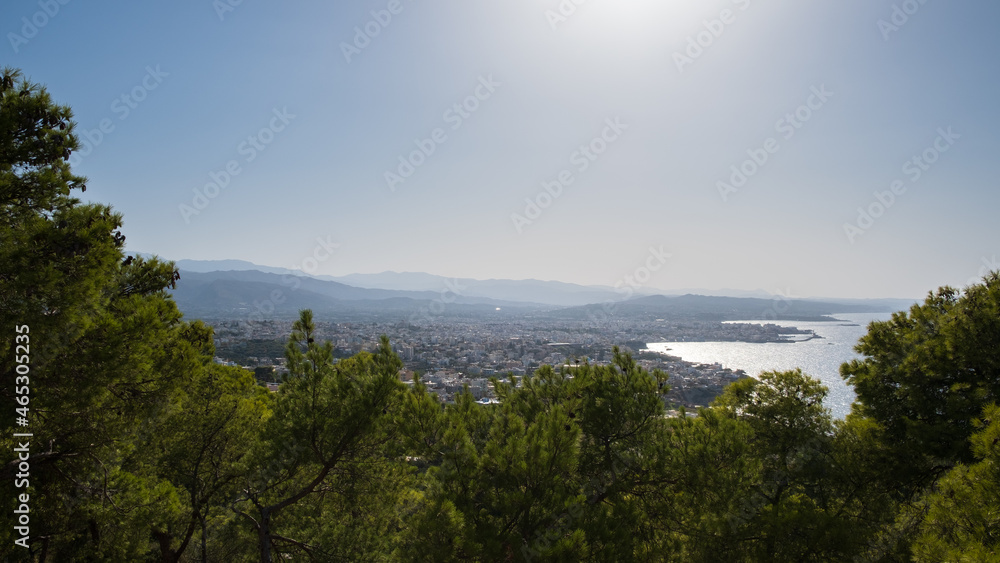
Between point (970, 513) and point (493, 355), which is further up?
A: point (970, 513)

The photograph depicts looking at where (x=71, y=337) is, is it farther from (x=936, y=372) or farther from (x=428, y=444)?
(x=936, y=372)

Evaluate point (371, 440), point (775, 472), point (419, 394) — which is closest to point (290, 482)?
point (371, 440)

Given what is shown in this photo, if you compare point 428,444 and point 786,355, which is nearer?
point 428,444

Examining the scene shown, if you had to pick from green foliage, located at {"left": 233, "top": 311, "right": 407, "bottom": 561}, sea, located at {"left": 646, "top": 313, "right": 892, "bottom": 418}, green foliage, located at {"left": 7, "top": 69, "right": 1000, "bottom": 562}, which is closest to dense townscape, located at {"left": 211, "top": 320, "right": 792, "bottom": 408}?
green foliage, located at {"left": 233, "top": 311, "right": 407, "bottom": 561}

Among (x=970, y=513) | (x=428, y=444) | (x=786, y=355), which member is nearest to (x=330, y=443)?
(x=428, y=444)

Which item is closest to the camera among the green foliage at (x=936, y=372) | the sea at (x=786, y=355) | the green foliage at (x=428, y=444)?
the green foliage at (x=428, y=444)

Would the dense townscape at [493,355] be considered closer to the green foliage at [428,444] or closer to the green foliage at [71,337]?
the green foliage at [428,444]

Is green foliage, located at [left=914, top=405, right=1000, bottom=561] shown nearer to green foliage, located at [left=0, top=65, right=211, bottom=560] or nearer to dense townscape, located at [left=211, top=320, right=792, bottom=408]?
dense townscape, located at [left=211, top=320, right=792, bottom=408]

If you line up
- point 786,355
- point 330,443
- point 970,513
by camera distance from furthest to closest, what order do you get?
1. point 786,355
2. point 330,443
3. point 970,513

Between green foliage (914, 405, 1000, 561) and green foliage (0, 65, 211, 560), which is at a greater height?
green foliage (0, 65, 211, 560)

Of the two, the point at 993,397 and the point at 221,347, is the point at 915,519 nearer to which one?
the point at 993,397

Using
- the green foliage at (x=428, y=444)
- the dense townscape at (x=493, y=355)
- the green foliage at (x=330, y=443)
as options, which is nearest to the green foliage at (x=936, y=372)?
the green foliage at (x=428, y=444)
